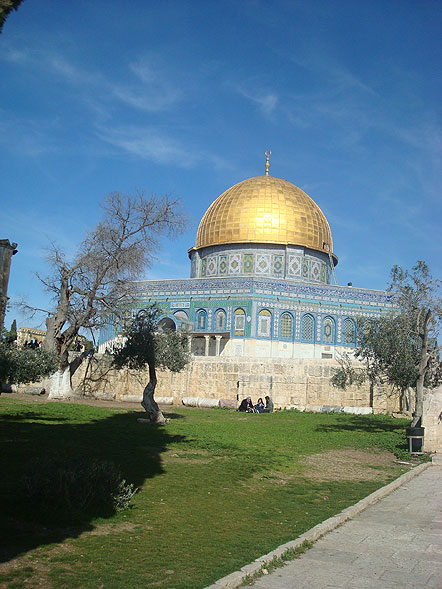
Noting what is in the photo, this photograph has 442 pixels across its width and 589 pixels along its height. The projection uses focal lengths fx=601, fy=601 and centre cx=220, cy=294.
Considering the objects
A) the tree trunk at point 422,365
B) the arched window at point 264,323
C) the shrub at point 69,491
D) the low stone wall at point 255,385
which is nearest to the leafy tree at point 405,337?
the tree trunk at point 422,365

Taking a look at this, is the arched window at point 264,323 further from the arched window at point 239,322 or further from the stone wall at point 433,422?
the stone wall at point 433,422

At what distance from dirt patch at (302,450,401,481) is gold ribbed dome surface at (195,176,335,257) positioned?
1151 inches

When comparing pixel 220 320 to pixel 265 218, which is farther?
pixel 265 218

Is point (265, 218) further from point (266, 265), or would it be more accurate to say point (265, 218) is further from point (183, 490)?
point (183, 490)

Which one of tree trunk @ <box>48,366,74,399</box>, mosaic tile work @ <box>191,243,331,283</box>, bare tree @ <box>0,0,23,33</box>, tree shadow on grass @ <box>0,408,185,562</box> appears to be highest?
mosaic tile work @ <box>191,243,331,283</box>

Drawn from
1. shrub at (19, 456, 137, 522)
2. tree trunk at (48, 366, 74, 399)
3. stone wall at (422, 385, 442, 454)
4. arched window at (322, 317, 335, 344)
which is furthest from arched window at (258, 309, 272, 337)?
shrub at (19, 456, 137, 522)

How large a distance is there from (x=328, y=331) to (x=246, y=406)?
16.3 metres

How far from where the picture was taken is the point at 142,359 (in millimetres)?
17703

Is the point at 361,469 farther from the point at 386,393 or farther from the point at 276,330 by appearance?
the point at 276,330

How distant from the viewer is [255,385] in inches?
961

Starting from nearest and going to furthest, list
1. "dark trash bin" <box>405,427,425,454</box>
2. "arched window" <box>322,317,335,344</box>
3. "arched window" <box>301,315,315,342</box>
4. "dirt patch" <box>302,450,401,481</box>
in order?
"dirt patch" <box>302,450,401,481</box>, "dark trash bin" <box>405,427,425,454</box>, "arched window" <box>301,315,315,342</box>, "arched window" <box>322,317,335,344</box>

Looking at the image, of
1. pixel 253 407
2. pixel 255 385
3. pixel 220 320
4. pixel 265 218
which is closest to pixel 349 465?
pixel 253 407

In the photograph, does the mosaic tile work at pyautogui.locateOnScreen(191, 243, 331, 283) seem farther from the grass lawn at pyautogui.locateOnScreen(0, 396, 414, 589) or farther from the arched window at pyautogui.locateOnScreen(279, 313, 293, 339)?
the grass lawn at pyautogui.locateOnScreen(0, 396, 414, 589)

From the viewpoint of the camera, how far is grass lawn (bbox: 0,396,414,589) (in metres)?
4.93
